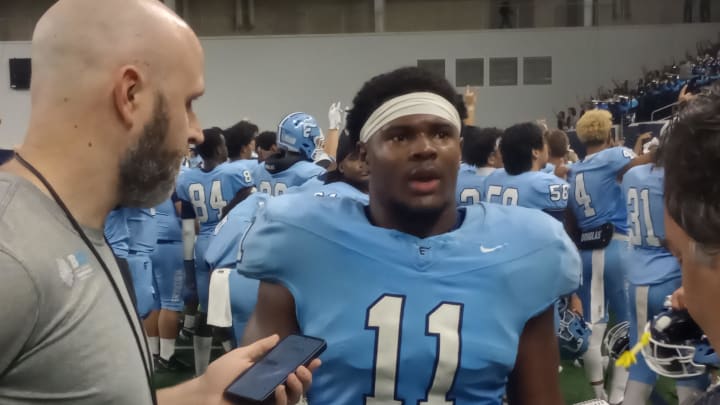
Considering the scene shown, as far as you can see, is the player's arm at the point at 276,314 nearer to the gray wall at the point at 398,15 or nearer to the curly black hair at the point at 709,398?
the curly black hair at the point at 709,398

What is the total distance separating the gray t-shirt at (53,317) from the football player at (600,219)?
457cm

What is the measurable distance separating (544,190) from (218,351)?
124 inches

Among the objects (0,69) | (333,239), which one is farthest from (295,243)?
(0,69)

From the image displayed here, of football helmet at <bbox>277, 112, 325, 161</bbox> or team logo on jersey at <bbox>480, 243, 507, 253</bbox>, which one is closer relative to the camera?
team logo on jersey at <bbox>480, 243, 507, 253</bbox>

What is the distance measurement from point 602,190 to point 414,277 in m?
3.99

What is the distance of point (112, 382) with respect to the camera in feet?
3.85

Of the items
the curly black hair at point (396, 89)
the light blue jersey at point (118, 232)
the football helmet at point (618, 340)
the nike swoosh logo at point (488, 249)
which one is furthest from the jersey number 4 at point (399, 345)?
the light blue jersey at point (118, 232)

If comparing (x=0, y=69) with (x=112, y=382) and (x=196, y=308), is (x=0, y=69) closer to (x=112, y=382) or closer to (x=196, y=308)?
(x=196, y=308)

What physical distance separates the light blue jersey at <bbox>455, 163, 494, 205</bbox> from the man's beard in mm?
4752

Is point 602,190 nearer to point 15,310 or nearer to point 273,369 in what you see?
point 273,369

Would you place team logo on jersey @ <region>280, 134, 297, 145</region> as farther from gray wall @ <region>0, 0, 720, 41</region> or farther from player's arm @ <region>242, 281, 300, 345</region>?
gray wall @ <region>0, 0, 720, 41</region>

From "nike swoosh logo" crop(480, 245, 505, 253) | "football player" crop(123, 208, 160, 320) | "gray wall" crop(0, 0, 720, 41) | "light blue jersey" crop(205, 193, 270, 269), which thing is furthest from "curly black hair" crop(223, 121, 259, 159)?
"gray wall" crop(0, 0, 720, 41)

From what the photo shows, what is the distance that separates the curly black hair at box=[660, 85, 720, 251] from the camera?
113cm

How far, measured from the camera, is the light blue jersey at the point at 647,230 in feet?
13.9
